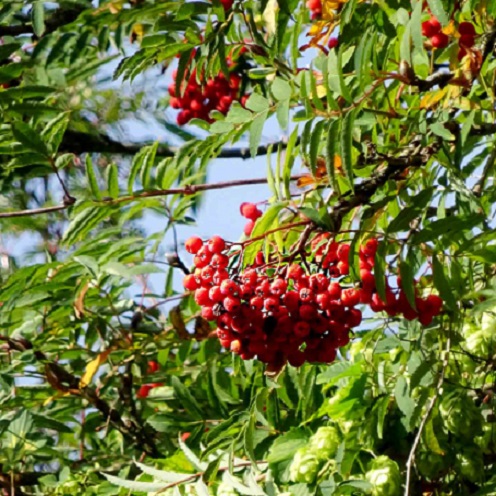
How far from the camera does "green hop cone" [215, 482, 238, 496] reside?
197cm

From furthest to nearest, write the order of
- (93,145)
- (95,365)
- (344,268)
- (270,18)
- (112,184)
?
(93,145) → (95,365) → (270,18) → (112,184) → (344,268)

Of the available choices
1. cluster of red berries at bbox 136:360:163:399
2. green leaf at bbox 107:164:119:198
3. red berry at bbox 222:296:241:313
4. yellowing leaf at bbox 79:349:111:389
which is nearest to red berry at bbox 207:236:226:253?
red berry at bbox 222:296:241:313

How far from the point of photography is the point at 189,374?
9.31 ft

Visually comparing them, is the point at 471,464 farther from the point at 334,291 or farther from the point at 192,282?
the point at 192,282

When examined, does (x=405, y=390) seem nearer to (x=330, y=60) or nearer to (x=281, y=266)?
(x=281, y=266)

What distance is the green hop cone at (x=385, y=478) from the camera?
2020 mm

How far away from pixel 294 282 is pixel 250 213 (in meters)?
0.21

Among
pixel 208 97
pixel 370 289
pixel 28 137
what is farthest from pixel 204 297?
pixel 208 97

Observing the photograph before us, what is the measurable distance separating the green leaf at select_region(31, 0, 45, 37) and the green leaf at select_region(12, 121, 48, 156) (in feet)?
1.91

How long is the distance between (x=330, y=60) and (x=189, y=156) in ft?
1.44

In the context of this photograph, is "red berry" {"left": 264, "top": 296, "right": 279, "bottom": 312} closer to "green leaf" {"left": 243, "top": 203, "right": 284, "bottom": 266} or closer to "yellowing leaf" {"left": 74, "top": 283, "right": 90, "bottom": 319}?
"green leaf" {"left": 243, "top": 203, "right": 284, "bottom": 266}

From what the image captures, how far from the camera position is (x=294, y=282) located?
182cm

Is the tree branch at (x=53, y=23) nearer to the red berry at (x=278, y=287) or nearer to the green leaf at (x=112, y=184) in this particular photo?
the green leaf at (x=112, y=184)

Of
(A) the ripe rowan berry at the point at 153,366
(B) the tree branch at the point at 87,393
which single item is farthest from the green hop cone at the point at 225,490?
(A) the ripe rowan berry at the point at 153,366
